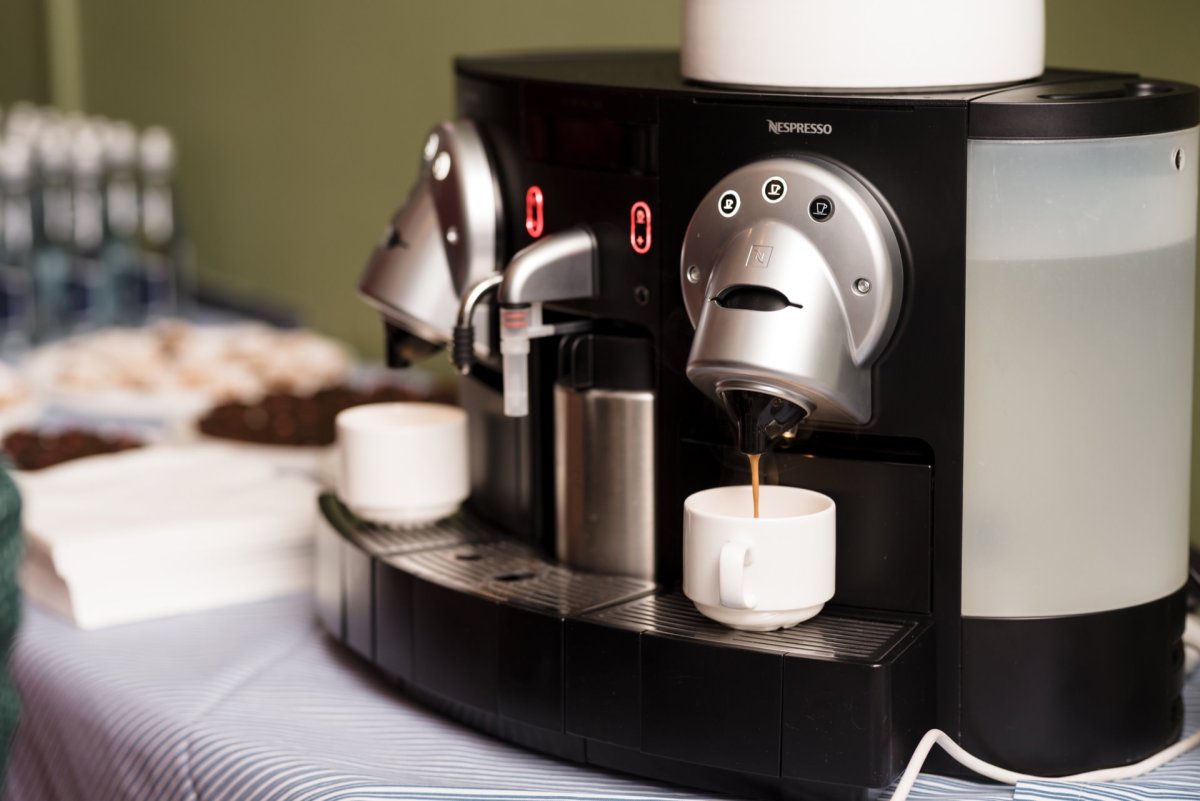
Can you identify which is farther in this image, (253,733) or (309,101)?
(309,101)

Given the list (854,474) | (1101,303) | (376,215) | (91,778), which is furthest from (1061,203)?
(376,215)

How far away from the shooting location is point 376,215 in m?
1.85

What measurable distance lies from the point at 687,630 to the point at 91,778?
43 cm

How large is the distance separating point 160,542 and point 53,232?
45.0 inches

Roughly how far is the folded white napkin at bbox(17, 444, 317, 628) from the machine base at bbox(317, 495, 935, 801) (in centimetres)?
21

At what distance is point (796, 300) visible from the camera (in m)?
0.72

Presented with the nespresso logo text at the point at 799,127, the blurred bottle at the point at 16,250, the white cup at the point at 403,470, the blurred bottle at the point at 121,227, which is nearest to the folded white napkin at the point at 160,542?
the white cup at the point at 403,470

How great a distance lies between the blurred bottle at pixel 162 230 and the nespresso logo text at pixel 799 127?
152cm

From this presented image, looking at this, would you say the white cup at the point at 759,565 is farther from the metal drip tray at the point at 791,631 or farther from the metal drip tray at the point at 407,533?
the metal drip tray at the point at 407,533

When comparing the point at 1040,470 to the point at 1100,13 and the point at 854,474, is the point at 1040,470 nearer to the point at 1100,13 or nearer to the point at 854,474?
the point at 854,474

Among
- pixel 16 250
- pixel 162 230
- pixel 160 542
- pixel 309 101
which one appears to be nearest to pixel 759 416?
pixel 160 542

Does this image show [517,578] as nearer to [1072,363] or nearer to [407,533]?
[407,533]

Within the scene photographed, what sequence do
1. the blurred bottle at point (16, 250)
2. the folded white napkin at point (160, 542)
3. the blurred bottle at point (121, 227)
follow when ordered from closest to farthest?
the folded white napkin at point (160, 542)
the blurred bottle at point (16, 250)
the blurred bottle at point (121, 227)

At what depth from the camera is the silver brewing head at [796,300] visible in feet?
2.36
